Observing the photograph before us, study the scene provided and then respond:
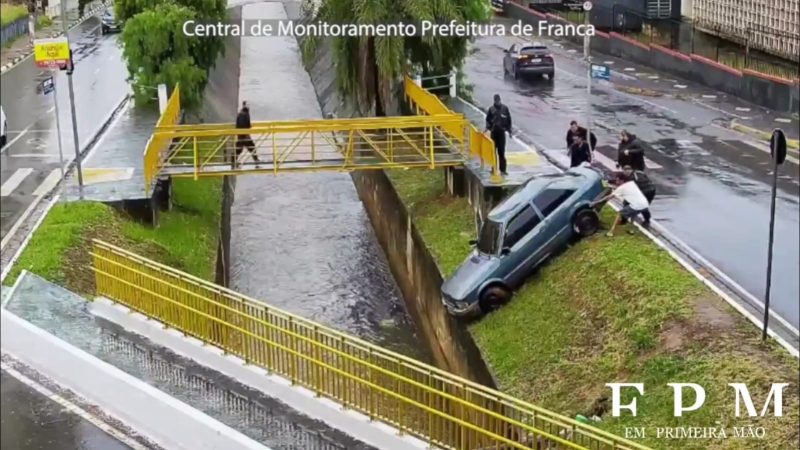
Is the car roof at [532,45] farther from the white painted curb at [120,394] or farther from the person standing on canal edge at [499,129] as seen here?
the white painted curb at [120,394]

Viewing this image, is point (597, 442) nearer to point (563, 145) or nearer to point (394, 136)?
point (394, 136)

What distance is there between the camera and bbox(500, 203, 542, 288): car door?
15.6 metres

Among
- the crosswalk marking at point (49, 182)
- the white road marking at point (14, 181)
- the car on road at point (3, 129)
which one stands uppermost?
the car on road at point (3, 129)

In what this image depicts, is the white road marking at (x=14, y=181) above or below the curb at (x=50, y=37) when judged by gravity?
below

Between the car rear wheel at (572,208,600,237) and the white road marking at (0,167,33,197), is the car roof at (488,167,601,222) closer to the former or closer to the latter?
the car rear wheel at (572,208,600,237)

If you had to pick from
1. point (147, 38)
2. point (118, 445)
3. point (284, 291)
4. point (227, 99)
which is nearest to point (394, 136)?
point (284, 291)

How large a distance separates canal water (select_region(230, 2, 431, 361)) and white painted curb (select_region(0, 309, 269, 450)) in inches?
318

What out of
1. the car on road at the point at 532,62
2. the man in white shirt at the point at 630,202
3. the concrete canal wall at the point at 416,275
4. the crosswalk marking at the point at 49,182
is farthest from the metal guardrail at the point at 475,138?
the car on road at the point at 532,62

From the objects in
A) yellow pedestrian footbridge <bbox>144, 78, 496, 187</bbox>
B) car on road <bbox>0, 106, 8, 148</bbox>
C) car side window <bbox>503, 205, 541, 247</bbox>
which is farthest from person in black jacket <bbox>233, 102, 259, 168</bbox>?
car on road <bbox>0, 106, 8, 148</bbox>

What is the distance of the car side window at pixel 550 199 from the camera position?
624 inches

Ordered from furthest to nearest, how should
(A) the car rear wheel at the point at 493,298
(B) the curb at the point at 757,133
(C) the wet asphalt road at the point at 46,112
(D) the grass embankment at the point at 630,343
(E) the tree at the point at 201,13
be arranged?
(E) the tree at the point at 201,13 → (A) the car rear wheel at the point at 493,298 → (B) the curb at the point at 757,133 → (D) the grass embankment at the point at 630,343 → (C) the wet asphalt road at the point at 46,112

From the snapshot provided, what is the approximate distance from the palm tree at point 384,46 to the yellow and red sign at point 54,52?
359 inches

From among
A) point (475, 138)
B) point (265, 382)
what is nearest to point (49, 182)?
point (475, 138)

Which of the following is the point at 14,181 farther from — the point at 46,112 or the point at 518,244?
the point at 46,112
